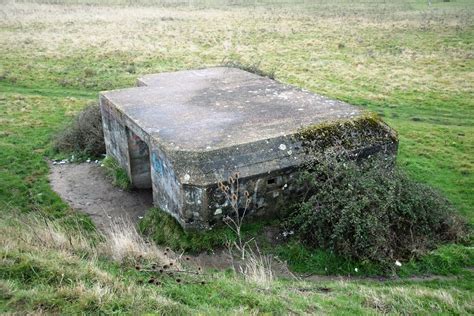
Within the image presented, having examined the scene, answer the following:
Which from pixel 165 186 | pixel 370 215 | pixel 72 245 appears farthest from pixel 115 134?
pixel 370 215

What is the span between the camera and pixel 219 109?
10000 millimetres

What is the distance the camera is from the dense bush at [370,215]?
290 inches

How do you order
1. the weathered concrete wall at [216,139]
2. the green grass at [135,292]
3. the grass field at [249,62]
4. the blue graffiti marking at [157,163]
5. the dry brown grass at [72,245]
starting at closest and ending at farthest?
the green grass at [135,292] < the grass field at [249,62] < the dry brown grass at [72,245] < the weathered concrete wall at [216,139] < the blue graffiti marking at [157,163]

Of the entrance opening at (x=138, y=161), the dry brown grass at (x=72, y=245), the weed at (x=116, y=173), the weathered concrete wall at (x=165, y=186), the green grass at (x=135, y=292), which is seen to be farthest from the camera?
the weed at (x=116, y=173)

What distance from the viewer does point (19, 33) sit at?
28.6m

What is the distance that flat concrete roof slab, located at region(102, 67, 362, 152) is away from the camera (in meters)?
8.42

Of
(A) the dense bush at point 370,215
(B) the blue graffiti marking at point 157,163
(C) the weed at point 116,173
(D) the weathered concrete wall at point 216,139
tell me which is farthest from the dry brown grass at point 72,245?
(C) the weed at point 116,173

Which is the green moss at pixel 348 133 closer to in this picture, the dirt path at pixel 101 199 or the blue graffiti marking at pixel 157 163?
the dirt path at pixel 101 199

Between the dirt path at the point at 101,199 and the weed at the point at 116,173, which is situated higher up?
the weed at the point at 116,173

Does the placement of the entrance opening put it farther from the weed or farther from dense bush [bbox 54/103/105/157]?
dense bush [bbox 54/103/105/157]

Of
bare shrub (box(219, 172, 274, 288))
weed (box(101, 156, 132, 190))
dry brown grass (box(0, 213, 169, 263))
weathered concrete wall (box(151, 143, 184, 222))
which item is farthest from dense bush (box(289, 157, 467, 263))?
weed (box(101, 156, 132, 190))

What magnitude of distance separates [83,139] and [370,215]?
330 inches

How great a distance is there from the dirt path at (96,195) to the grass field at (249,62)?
31 cm

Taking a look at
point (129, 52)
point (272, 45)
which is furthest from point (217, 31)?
point (129, 52)
